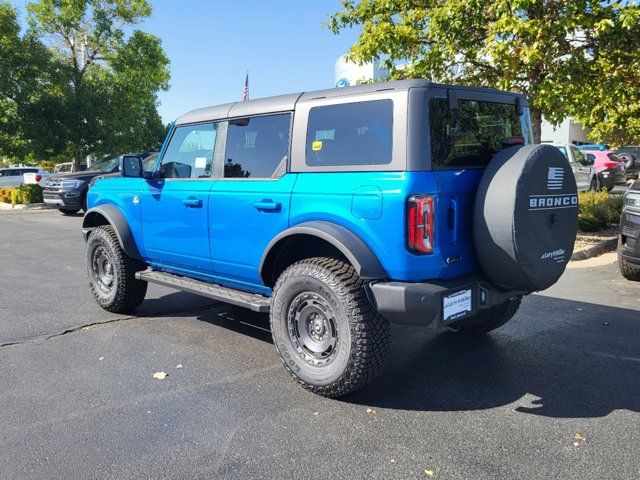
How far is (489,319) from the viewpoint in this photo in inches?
184

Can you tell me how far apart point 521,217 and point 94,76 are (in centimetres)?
2123

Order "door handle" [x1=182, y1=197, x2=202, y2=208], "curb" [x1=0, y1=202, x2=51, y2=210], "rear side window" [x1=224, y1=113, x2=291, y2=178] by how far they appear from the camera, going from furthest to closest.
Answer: "curb" [x1=0, y1=202, x2=51, y2=210], "door handle" [x1=182, y1=197, x2=202, y2=208], "rear side window" [x1=224, y1=113, x2=291, y2=178]

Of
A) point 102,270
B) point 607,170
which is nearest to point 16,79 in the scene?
point 102,270

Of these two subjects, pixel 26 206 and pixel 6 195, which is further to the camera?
pixel 6 195

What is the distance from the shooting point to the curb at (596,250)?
8519 millimetres

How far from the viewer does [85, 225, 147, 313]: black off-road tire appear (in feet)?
17.7

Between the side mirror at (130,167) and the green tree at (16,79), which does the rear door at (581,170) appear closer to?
the side mirror at (130,167)

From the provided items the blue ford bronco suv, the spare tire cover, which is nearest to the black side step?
the blue ford bronco suv

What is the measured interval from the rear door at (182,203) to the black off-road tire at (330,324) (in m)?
1.12

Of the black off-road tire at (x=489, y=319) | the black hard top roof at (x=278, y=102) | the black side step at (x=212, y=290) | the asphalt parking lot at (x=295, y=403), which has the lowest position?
the asphalt parking lot at (x=295, y=403)

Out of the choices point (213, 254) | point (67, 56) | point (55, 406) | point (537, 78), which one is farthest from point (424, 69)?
point (67, 56)

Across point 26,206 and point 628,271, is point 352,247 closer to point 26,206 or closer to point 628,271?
point 628,271

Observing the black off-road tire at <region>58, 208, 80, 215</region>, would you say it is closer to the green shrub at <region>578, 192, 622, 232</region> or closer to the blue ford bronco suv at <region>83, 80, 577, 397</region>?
the blue ford bronco suv at <region>83, 80, 577, 397</region>

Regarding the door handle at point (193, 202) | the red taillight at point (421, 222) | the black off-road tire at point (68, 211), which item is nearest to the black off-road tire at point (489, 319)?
the red taillight at point (421, 222)
